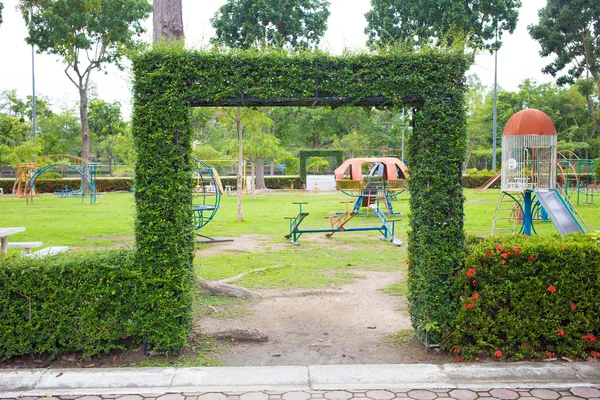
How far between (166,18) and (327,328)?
4844 mm

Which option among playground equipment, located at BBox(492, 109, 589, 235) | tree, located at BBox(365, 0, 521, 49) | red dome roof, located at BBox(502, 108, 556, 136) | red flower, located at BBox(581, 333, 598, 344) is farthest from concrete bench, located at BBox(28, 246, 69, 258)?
tree, located at BBox(365, 0, 521, 49)

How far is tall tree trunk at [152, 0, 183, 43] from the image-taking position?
24.3 feet

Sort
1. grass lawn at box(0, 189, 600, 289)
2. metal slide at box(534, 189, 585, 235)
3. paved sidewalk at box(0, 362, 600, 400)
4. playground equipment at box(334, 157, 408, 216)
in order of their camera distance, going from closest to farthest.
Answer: paved sidewalk at box(0, 362, 600, 400) < grass lawn at box(0, 189, 600, 289) < metal slide at box(534, 189, 585, 235) < playground equipment at box(334, 157, 408, 216)

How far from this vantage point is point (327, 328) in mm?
6035

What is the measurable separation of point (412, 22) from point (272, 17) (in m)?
9.37

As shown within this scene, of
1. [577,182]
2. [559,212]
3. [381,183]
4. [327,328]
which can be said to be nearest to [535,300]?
[327,328]

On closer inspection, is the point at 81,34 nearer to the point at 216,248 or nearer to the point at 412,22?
the point at 412,22

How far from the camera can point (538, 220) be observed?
16688 mm

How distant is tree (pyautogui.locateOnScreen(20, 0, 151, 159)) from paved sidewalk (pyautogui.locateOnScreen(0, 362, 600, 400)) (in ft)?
112

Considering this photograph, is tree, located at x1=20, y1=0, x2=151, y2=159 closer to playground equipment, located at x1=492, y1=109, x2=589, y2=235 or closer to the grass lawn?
the grass lawn

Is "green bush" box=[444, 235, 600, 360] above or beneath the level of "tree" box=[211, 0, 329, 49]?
beneath

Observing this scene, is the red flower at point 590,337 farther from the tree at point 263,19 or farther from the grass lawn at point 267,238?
the tree at point 263,19

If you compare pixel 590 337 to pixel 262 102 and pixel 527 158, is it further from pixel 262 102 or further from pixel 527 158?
pixel 527 158

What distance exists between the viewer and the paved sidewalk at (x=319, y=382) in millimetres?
4090
